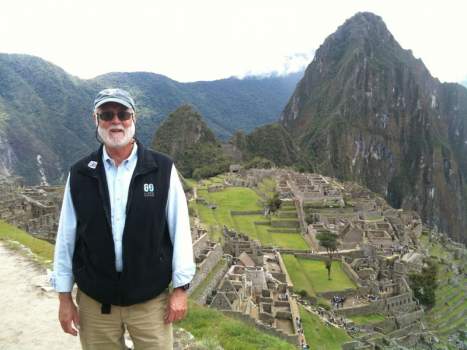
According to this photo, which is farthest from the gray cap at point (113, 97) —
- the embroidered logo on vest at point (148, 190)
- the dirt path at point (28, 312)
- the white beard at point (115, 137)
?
the dirt path at point (28, 312)

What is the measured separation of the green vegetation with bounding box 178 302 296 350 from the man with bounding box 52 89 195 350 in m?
3.06

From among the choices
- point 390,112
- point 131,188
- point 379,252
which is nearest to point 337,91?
point 390,112

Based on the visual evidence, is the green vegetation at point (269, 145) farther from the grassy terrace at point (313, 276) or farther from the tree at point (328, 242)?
the grassy terrace at point (313, 276)

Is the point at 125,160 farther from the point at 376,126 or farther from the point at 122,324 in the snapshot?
the point at 376,126

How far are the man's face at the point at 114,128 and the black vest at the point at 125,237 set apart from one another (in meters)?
0.19

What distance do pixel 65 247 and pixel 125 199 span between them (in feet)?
2.04

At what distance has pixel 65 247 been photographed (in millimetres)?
3457

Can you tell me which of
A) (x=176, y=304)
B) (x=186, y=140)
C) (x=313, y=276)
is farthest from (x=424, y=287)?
(x=186, y=140)

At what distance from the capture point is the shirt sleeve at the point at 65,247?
3445 mm

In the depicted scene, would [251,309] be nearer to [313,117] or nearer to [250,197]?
[250,197]

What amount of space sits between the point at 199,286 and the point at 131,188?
14.0m

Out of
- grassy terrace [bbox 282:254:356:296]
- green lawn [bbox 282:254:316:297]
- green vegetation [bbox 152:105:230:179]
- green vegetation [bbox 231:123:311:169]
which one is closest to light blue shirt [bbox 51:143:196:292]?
green lawn [bbox 282:254:316:297]

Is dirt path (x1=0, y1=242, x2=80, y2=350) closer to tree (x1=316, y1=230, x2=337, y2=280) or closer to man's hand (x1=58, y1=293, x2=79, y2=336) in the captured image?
man's hand (x1=58, y1=293, x2=79, y2=336)

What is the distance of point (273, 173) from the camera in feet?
206
